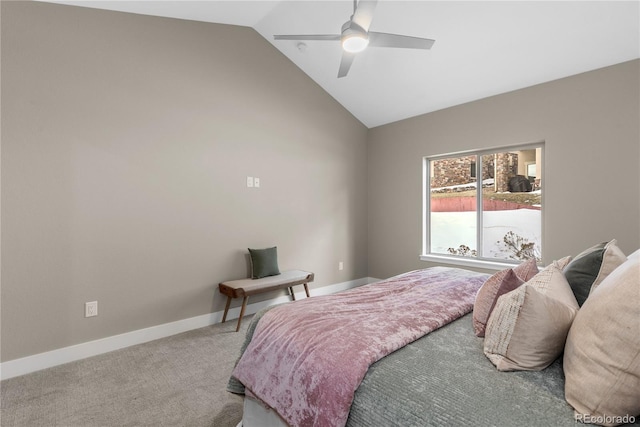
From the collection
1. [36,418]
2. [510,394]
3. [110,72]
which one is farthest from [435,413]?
[110,72]

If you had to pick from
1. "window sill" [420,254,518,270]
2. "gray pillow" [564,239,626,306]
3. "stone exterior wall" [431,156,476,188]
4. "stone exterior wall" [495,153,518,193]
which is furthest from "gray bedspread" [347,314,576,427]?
"stone exterior wall" [431,156,476,188]

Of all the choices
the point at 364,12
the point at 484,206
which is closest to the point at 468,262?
the point at 484,206

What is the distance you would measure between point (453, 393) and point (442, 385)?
48 mm

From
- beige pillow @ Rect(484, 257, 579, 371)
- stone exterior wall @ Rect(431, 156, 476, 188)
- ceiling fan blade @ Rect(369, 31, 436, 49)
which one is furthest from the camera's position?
stone exterior wall @ Rect(431, 156, 476, 188)

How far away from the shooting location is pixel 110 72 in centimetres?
269

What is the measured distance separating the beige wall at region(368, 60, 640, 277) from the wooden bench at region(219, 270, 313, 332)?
235 cm

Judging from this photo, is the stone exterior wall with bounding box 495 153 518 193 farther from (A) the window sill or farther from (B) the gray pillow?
(B) the gray pillow

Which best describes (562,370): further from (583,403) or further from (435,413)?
(435,413)

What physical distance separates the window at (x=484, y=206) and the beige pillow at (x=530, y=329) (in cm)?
272

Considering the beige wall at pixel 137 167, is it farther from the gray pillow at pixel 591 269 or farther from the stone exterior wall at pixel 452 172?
the gray pillow at pixel 591 269

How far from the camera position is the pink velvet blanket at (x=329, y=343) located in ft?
3.92

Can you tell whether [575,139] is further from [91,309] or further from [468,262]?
[91,309]

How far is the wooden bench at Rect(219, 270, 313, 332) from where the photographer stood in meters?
3.09

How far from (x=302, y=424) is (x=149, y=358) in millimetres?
1887
